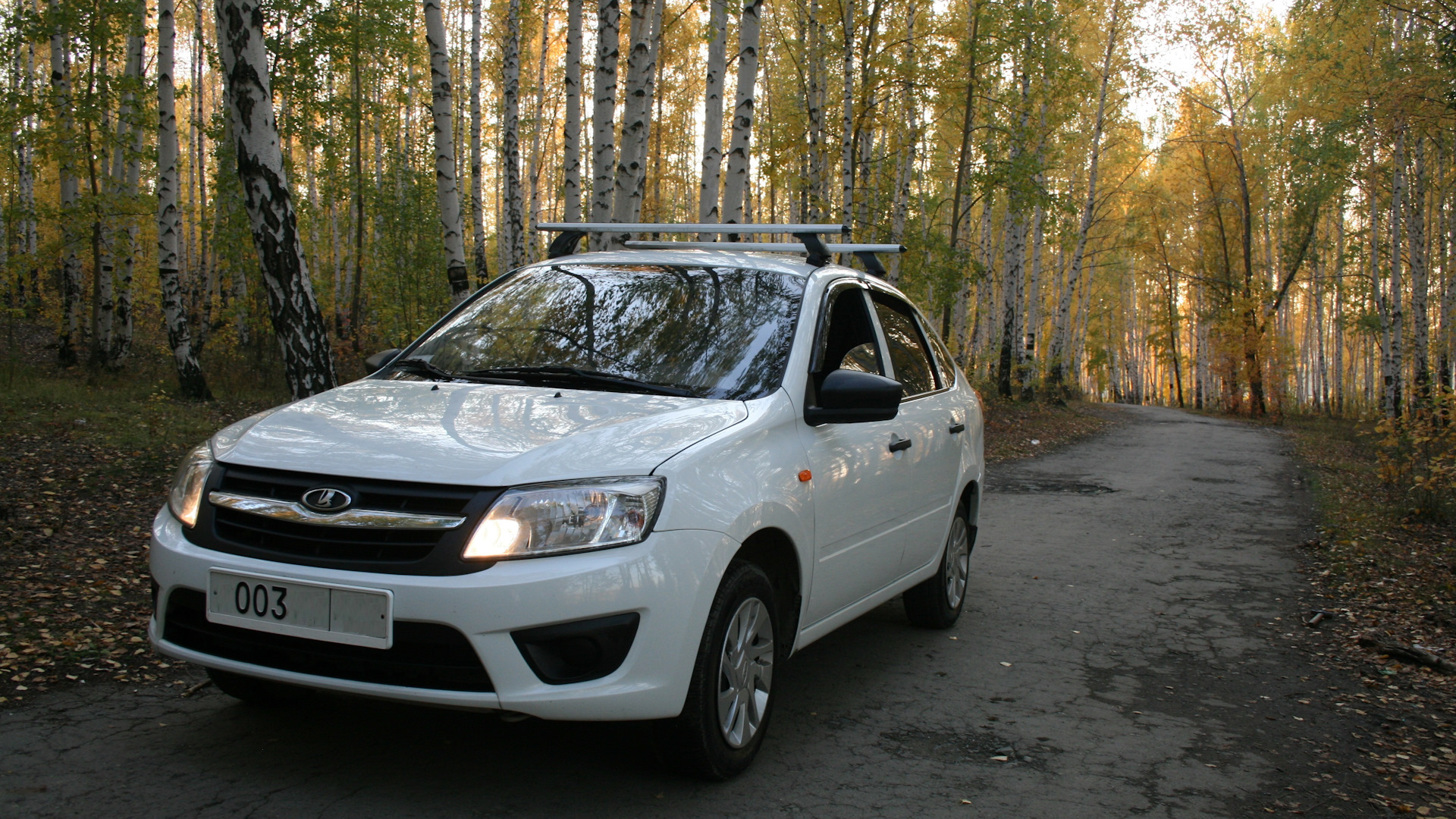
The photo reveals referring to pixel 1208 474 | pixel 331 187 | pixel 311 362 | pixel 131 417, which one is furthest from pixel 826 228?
pixel 331 187

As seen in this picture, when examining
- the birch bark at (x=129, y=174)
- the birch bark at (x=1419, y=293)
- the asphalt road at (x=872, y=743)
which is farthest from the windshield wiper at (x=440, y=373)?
the birch bark at (x=1419, y=293)

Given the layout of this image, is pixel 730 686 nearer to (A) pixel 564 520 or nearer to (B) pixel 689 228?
(A) pixel 564 520

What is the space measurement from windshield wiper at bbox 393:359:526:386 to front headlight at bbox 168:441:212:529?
35.8 inches

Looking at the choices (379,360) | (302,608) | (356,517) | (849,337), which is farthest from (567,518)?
(849,337)

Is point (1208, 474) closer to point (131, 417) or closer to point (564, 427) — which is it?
point (564, 427)

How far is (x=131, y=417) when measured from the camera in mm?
11352

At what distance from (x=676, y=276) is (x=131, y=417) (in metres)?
9.67

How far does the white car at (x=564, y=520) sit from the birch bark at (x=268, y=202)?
11.9 feet

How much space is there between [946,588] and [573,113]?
12.6 m

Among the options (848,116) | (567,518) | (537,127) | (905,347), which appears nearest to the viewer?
(567,518)

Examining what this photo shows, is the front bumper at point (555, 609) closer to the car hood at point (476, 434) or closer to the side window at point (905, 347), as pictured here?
the car hood at point (476, 434)

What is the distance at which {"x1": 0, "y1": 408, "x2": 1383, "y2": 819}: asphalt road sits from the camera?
10.3 ft

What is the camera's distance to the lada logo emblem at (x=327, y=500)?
284cm

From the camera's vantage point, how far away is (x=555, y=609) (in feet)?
9.01
